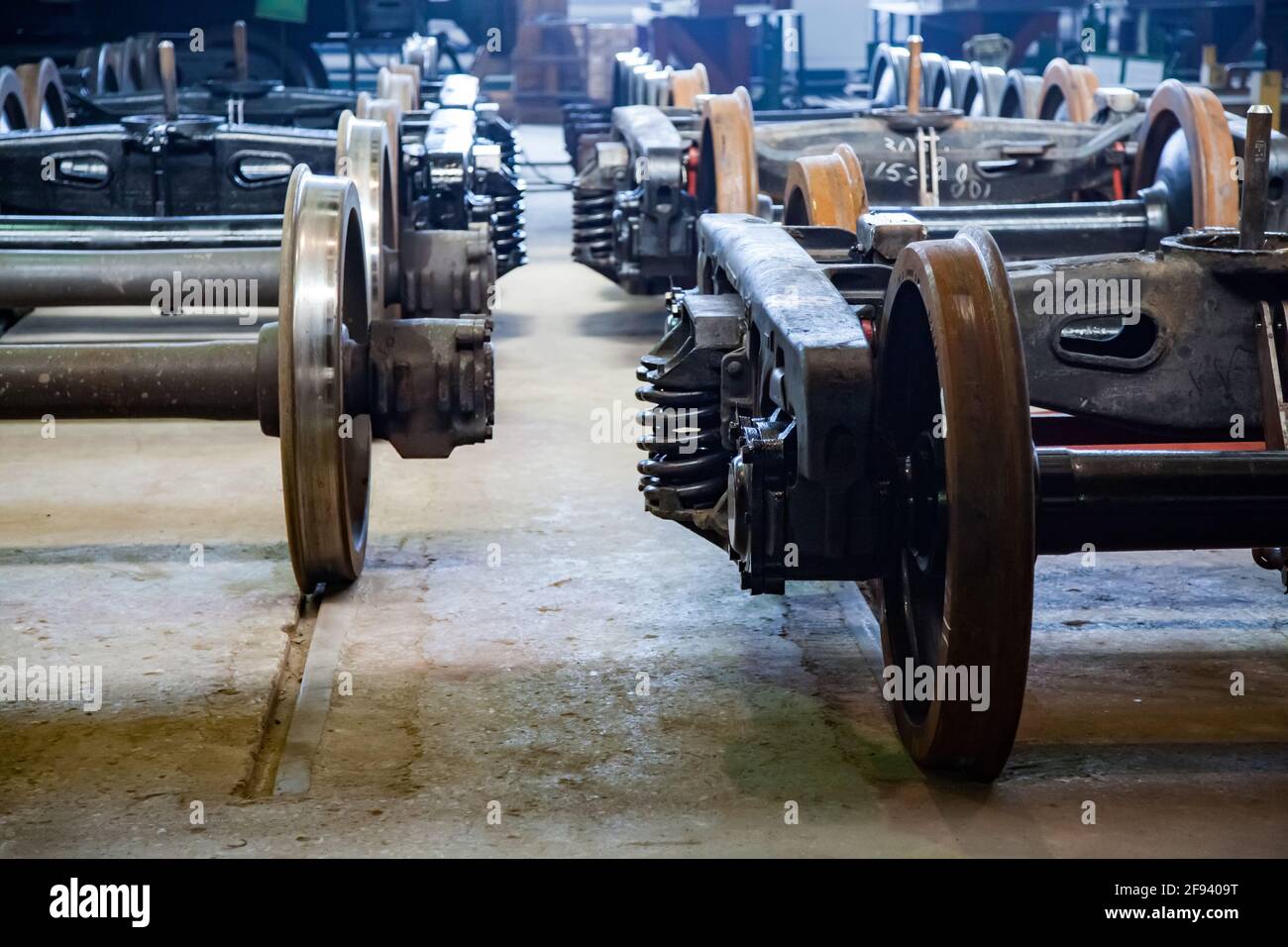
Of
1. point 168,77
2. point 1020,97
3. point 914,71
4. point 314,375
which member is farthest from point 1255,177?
point 1020,97

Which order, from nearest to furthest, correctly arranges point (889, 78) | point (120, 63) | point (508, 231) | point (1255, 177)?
point (1255, 177) → point (508, 231) → point (120, 63) → point (889, 78)

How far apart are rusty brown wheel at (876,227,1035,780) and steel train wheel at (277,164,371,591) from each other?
96cm

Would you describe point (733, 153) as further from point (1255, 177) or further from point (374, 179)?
point (1255, 177)

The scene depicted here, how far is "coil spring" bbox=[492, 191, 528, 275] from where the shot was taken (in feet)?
18.2

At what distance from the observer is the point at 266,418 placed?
2.96 meters

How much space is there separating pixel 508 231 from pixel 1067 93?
260 cm

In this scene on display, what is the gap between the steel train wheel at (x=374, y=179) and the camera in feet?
13.4

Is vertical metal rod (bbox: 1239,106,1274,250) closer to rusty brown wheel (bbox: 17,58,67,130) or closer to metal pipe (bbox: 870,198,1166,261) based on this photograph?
metal pipe (bbox: 870,198,1166,261)

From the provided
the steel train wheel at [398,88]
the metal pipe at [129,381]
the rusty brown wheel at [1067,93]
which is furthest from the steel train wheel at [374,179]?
the rusty brown wheel at [1067,93]

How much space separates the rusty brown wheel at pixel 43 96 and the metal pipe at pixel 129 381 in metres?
3.74

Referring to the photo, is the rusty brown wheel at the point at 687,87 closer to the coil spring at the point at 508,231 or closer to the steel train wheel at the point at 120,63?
the coil spring at the point at 508,231

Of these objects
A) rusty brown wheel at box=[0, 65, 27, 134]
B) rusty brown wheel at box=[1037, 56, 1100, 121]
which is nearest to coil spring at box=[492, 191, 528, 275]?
rusty brown wheel at box=[0, 65, 27, 134]

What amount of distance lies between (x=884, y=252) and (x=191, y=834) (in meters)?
1.57

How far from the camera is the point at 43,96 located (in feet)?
21.2
